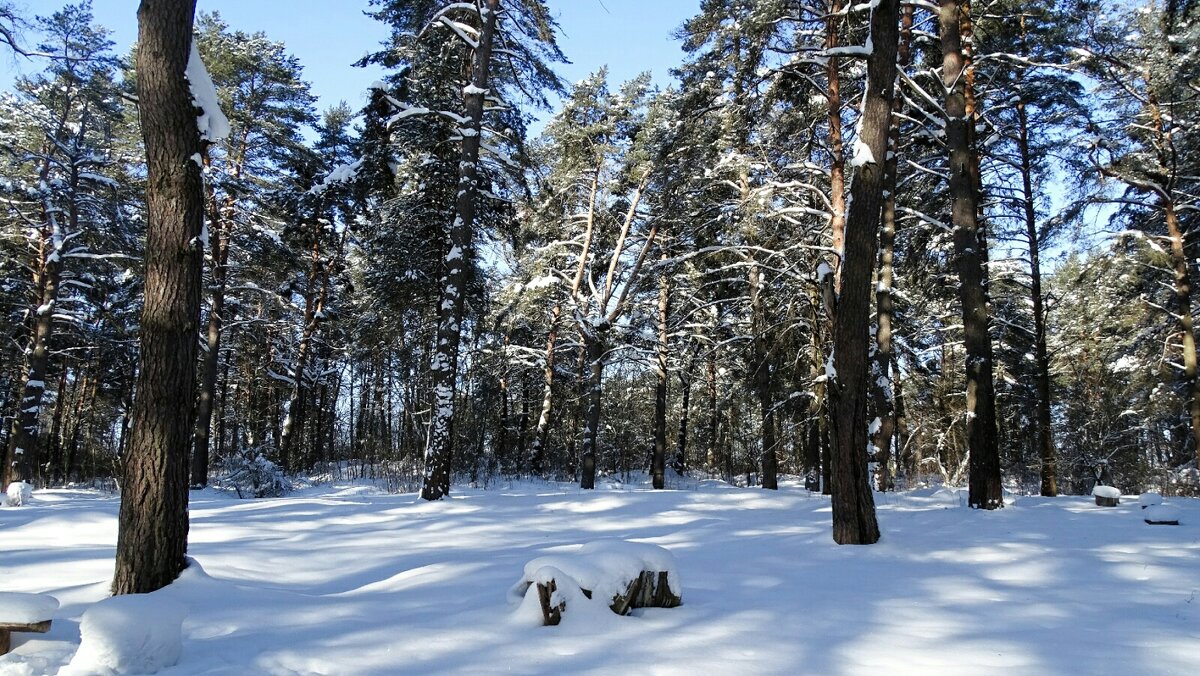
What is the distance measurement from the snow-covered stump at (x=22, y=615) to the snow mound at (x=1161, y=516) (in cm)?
1063

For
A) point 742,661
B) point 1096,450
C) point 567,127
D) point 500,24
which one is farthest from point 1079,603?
point 1096,450

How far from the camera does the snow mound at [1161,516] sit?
7793 mm

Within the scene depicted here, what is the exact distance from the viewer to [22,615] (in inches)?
118

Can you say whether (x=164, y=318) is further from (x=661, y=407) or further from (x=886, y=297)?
(x=661, y=407)

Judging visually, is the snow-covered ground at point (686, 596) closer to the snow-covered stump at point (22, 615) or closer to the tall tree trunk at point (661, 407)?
the snow-covered stump at point (22, 615)

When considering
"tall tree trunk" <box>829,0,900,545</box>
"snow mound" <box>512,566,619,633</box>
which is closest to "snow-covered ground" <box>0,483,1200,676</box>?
"snow mound" <box>512,566,619,633</box>

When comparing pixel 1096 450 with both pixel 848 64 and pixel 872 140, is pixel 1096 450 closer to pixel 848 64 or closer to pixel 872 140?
pixel 848 64

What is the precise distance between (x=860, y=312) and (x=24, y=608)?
6.83 m

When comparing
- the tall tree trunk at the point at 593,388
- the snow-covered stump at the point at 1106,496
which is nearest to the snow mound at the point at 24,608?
the snow-covered stump at the point at 1106,496

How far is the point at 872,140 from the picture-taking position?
6902 millimetres

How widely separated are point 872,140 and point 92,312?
26178mm

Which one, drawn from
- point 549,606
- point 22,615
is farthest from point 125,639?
point 549,606

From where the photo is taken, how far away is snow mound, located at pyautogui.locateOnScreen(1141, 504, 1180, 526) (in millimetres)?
7793

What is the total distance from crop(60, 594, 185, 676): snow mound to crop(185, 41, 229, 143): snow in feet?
11.2
